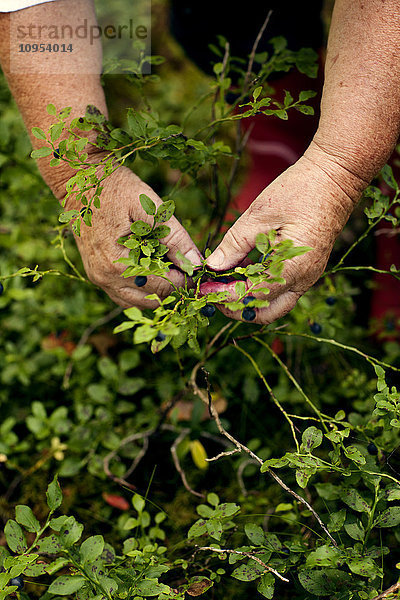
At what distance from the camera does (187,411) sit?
1.95 metres

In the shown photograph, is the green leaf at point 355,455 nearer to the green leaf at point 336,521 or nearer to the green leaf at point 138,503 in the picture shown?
the green leaf at point 336,521

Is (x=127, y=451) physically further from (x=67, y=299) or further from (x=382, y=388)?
(x=382, y=388)

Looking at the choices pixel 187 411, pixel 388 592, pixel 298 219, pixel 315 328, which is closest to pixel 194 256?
pixel 298 219

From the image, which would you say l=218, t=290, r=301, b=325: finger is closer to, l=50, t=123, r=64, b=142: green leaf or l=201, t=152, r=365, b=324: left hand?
l=201, t=152, r=365, b=324: left hand

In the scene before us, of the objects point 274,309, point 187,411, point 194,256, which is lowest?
point 187,411

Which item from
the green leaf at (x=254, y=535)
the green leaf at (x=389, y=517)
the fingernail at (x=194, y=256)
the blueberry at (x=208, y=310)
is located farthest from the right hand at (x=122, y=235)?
the green leaf at (x=389, y=517)

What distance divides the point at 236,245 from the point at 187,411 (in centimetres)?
97

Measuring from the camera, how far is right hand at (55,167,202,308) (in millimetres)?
1210

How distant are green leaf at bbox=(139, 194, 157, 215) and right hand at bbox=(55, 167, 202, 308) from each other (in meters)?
0.08

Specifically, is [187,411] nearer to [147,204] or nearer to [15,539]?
[15,539]

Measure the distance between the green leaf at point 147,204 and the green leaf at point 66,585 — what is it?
2.52ft

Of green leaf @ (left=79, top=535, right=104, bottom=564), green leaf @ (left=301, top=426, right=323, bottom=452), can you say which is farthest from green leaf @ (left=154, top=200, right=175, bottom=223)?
green leaf @ (left=79, top=535, right=104, bottom=564)

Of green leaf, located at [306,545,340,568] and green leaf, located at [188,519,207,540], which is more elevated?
green leaf, located at [306,545,340,568]

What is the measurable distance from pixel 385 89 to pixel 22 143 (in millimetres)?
1214
